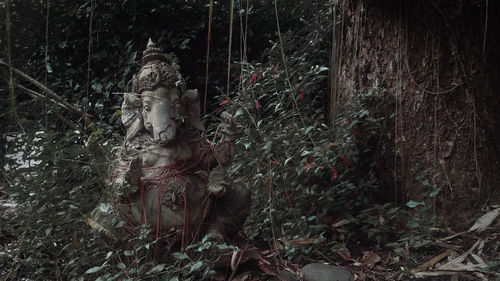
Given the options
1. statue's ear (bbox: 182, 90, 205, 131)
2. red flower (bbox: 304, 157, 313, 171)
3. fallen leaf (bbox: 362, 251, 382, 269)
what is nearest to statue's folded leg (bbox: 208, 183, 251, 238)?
statue's ear (bbox: 182, 90, 205, 131)

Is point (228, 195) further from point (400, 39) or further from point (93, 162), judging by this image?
point (400, 39)

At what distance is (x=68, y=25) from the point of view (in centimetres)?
425

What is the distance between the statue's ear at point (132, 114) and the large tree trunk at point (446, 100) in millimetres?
1506

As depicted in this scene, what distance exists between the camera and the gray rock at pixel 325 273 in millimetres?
2264

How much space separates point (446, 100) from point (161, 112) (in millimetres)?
1644

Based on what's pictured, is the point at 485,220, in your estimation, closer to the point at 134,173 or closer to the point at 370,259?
the point at 370,259

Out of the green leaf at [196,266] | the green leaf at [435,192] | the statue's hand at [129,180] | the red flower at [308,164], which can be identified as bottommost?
the green leaf at [196,266]

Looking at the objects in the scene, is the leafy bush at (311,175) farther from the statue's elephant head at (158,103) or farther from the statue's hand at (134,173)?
the statue's hand at (134,173)

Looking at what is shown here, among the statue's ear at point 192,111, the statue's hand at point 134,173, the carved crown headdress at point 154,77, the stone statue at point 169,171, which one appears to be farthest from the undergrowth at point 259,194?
the statue's ear at point 192,111

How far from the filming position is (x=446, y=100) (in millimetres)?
2752

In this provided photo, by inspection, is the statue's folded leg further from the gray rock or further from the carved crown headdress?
the carved crown headdress

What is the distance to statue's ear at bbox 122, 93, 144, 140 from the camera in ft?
7.55

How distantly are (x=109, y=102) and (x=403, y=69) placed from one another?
98.7 inches

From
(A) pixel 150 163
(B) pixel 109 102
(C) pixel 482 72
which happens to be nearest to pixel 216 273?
(A) pixel 150 163
